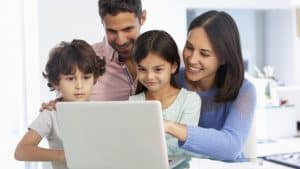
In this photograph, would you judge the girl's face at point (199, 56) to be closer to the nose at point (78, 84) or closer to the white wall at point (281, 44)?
the nose at point (78, 84)

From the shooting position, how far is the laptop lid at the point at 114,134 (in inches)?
23.8

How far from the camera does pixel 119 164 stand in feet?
2.17

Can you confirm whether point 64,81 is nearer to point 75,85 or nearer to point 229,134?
point 75,85

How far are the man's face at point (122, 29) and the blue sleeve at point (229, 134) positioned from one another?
321 millimetres

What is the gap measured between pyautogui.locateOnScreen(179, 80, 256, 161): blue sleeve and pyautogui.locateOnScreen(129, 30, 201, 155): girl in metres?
0.08

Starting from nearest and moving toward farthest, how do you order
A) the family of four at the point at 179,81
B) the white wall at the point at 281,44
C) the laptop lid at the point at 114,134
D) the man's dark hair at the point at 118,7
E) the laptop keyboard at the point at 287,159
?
the laptop lid at the point at 114,134, the family of four at the point at 179,81, the man's dark hair at the point at 118,7, the laptop keyboard at the point at 287,159, the white wall at the point at 281,44

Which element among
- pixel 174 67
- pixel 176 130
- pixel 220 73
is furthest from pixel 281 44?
pixel 176 130

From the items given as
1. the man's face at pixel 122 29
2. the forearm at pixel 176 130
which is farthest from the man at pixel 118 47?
the forearm at pixel 176 130

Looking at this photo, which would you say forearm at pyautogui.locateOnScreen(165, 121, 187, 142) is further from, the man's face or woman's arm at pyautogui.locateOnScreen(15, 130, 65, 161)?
the man's face

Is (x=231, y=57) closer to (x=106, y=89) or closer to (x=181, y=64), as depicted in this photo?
(x=181, y=64)

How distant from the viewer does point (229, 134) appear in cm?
89

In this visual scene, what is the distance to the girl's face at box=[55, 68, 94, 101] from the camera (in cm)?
94

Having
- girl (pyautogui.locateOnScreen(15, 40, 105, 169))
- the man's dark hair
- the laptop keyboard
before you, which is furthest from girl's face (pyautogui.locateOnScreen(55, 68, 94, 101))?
the laptop keyboard

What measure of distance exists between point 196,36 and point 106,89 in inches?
12.9
